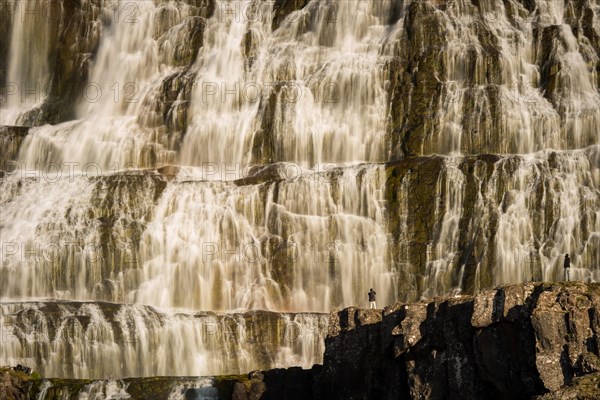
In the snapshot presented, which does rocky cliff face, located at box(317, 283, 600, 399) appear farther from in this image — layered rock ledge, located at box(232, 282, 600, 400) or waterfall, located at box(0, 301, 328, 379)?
waterfall, located at box(0, 301, 328, 379)

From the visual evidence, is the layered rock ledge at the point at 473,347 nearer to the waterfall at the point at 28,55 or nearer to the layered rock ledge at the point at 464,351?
the layered rock ledge at the point at 464,351

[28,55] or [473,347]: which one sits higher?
[28,55]

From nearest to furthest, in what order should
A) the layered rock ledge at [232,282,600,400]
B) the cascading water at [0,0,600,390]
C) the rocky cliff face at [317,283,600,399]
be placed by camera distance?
the layered rock ledge at [232,282,600,400]
the rocky cliff face at [317,283,600,399]
the cascading water at [0,0,600,390]

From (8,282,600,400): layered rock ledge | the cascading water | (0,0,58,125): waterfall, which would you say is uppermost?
(0,0,58,125): waterfall

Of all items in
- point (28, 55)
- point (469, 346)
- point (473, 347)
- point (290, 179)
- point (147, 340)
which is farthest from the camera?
point (28, 55)

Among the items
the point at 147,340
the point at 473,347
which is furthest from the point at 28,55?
the point at 473,347

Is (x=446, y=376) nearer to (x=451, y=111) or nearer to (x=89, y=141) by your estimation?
(x=451, y=111)

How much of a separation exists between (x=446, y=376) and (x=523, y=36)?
116 ft

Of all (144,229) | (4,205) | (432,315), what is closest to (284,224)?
(144,229)

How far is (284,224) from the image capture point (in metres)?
67.7

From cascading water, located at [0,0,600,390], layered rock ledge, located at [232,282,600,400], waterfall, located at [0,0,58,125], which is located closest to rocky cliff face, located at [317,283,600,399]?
layered rock ledge, located at [232,282,600,400]

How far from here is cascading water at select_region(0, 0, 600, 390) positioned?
61344 millimetres

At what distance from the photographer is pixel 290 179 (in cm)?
6869

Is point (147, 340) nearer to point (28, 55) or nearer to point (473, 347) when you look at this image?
point (473, 347)
